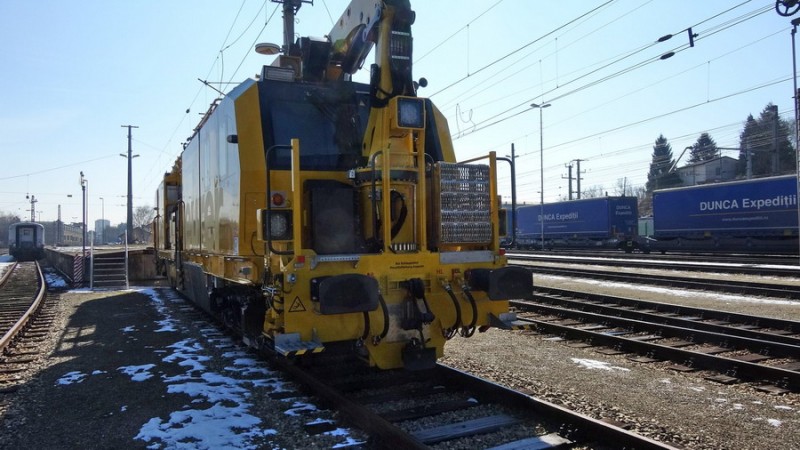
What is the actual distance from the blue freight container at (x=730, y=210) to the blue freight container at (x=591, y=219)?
3417mm

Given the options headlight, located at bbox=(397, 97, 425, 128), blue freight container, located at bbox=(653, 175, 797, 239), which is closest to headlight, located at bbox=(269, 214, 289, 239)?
headlight, located at bbox=(397, 97, 425, 128)

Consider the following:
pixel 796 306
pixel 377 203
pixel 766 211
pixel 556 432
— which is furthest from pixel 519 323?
pixel 766 211

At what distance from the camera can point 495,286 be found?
5.65 meters

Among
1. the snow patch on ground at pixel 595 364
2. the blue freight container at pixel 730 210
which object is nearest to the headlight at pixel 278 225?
the snow patch on ground at pixel 595 364

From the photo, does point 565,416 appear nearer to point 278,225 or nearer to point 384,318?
point 384,318

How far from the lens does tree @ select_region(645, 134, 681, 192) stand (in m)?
69.4

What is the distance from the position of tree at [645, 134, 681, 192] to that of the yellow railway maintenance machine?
51.4 m

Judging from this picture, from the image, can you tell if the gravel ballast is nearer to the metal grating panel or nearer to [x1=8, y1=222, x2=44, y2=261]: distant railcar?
the metal grating panel

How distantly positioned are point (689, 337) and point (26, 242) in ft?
162

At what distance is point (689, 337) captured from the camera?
842 cm

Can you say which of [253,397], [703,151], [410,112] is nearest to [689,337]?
[410,112]

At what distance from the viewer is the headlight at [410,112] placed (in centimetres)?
580

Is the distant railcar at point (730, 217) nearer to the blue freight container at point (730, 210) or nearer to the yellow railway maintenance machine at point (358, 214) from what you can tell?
the blue freight container at point (730, 210)

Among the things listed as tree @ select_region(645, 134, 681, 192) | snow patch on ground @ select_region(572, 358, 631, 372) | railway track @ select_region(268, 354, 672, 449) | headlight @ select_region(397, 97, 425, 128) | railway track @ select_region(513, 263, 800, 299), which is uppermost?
tree @ select_region(645, 134, 681, 192)
